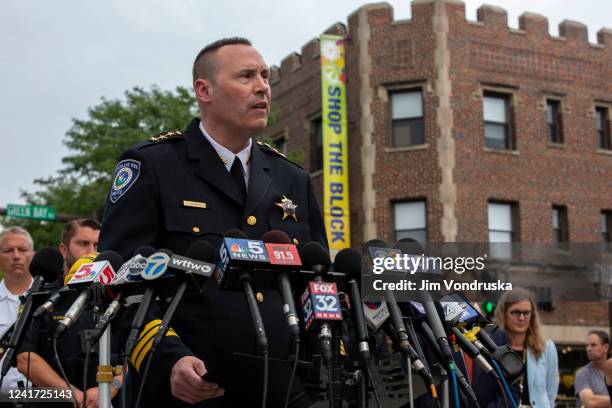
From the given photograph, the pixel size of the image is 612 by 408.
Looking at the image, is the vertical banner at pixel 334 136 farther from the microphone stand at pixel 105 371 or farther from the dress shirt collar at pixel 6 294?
the microphone stand at pixel 105 371

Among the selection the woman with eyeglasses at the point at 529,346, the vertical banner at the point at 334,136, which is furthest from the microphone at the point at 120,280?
the vertical banner at the point at 334,136

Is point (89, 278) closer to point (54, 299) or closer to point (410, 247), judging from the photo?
point (54, 299)

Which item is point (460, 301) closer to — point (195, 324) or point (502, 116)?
point (195, 324)

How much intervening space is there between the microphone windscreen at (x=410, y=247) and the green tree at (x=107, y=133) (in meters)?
22.3

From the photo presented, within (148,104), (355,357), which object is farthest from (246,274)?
(148,104)

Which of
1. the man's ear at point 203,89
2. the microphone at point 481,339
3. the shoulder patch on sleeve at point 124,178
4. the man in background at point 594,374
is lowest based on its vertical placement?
the man in background at point 594,374

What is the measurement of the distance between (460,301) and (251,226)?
40.3 inches

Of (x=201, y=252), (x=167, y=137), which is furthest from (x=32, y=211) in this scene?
(x=201, y=252)

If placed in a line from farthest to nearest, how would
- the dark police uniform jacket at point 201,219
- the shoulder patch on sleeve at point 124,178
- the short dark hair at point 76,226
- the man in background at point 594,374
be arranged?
the man in background at point 594,374 → the short dark hair at point 76,226 → the shoulder patch on sleeve at point 124,178 → the dark police uniform jacket at point 201,219

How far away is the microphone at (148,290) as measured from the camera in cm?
324

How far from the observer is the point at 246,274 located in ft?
10.5

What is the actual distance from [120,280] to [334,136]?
80.3 feet

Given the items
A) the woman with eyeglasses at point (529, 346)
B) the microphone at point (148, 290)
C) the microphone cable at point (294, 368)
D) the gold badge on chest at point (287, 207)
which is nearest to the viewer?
the microphone cable at point (294, 368)

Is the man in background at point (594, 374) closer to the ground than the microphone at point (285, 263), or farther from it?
closer to the ground
